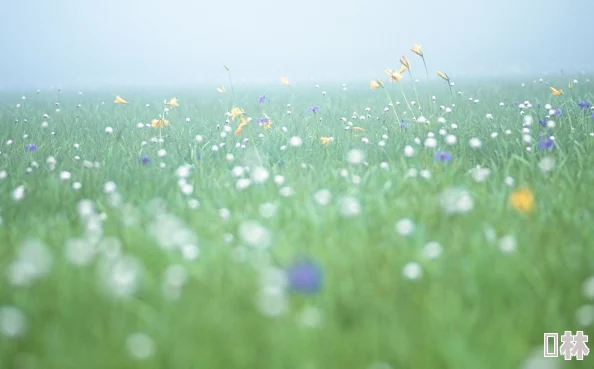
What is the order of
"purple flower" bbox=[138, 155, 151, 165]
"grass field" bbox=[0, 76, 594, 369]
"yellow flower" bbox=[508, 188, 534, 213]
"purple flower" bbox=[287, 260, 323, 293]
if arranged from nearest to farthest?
1. "grass field" bbox=[0, 76, 594, 369]
2. "purple flower" bbox=[287, 260, 323, 293]
3. "yellow flower" bbox=[508, 188, 534, 213]
4. "purple flower" bbox=[138, 155, 151, 165]

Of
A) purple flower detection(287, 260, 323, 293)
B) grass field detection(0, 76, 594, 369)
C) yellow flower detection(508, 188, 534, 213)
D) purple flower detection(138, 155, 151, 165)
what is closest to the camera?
grass field detection(0, 76, 594, 369)

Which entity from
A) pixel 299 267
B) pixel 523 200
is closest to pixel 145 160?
pixel 299 267

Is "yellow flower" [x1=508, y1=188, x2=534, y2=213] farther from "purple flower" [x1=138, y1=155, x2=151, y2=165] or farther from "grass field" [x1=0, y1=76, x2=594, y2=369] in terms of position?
"purple flower" [x1=138, y1=155, x2=151, y2=165]

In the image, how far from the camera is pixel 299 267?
71.0 inches

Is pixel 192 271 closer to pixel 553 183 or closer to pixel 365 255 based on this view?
pixel 365 255

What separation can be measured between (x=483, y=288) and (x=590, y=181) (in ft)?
5.41

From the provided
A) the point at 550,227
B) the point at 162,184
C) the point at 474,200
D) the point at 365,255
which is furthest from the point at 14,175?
the point at 550,227

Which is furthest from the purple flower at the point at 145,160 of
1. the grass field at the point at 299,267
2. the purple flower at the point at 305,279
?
the purple flower at the point at 305,279

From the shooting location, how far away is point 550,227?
8.08 feet

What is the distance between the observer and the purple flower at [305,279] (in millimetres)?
1745

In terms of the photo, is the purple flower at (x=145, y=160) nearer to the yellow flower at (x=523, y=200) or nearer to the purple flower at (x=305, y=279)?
the purple flower at (x=305, y=279)

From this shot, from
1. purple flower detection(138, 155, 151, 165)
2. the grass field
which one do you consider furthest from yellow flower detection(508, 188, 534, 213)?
purple flower detection(138, 155, 151, 165)

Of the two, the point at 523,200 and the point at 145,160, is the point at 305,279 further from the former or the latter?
the point at 145,160

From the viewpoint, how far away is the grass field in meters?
1.63
